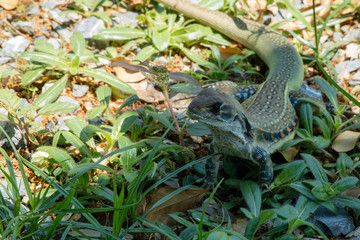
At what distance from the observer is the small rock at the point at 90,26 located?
535 centimetres

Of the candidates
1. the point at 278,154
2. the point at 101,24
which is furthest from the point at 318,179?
the point at 101,24

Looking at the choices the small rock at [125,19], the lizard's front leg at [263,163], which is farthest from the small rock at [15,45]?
the lizard's front leg at [263,163]

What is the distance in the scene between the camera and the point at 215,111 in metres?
2.94

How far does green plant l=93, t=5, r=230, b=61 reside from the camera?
509 centimetres

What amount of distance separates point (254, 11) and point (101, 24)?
8.24 feet

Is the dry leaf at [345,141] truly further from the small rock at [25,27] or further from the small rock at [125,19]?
the small rock at [25,27]

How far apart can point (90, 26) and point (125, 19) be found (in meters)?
0.64

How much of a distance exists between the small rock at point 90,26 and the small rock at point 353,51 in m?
3.51

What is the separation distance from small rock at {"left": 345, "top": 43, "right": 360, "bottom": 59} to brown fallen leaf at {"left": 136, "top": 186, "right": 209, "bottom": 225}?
3351 mm

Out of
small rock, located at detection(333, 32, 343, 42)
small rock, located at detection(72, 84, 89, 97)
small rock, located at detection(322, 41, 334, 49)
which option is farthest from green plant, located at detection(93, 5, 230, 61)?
small rock, located at detection(333, 32, 343, 42)

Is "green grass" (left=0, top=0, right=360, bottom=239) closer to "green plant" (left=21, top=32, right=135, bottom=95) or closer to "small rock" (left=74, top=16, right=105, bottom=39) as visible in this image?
"green plant" (left=21, top=32, right=135, bottom=95)

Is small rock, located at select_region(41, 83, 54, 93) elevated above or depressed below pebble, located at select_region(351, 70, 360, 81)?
below

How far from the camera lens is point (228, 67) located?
17.5ft

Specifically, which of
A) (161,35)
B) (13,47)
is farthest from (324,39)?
(13,47)
